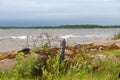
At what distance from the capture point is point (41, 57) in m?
10.3

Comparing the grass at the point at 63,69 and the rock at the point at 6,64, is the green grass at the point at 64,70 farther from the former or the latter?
the rock at the point at 6,64

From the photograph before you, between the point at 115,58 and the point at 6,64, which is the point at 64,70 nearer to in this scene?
the point at 6,64

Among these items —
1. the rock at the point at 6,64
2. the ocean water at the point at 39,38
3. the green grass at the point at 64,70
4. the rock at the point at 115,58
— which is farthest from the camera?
the rock at the point at 115,58

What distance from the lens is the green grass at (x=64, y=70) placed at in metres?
9.02

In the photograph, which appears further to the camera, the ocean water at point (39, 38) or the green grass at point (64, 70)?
the ocean water at point (39, 38)

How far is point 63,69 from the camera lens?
33.2 ft

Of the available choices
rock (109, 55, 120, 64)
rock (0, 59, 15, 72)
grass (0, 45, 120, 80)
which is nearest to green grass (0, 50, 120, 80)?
grass (0, 45, 120, 80)

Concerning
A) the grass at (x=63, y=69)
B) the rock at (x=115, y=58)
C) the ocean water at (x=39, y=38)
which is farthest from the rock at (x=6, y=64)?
the rock at (x=115, y=58)

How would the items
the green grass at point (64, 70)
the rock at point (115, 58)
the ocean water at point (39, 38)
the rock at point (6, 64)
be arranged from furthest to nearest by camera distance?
the rock at point (115, 58) → the ocean water at point (39, 38) → the rock at point (6, 64) → the green grass at point (64, 70)

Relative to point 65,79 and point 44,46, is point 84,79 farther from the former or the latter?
point 44,46

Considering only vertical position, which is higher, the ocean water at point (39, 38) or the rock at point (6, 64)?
the rock at point (6, 64)

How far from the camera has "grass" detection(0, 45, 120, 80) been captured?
9.04m

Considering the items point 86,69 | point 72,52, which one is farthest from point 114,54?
point 86,69

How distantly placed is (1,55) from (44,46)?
190 centimetres
